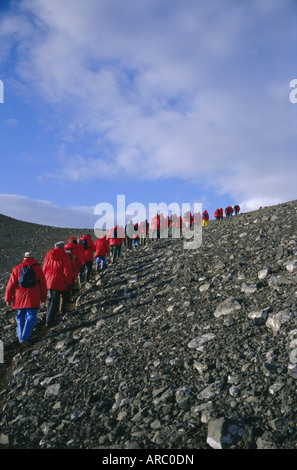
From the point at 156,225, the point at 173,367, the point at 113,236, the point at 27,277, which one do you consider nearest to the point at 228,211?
the point at 156,225

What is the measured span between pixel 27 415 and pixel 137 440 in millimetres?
2378

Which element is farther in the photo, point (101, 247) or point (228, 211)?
point (228, 211)

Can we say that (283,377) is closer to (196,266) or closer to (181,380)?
(181,380)

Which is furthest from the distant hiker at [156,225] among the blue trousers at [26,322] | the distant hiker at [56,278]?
the blue trousers at [26,322]

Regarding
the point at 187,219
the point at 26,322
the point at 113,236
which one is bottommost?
the point at 26,322

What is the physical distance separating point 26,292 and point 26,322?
90 centimetres

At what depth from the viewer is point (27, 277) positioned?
9.19 meters

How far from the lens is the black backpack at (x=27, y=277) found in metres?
9.13

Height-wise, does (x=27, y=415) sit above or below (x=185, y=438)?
below

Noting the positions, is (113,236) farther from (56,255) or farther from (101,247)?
(56,255)

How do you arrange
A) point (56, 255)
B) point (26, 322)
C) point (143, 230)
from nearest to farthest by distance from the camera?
point (26, 322)
point (56, 255)
point (143, 230)
